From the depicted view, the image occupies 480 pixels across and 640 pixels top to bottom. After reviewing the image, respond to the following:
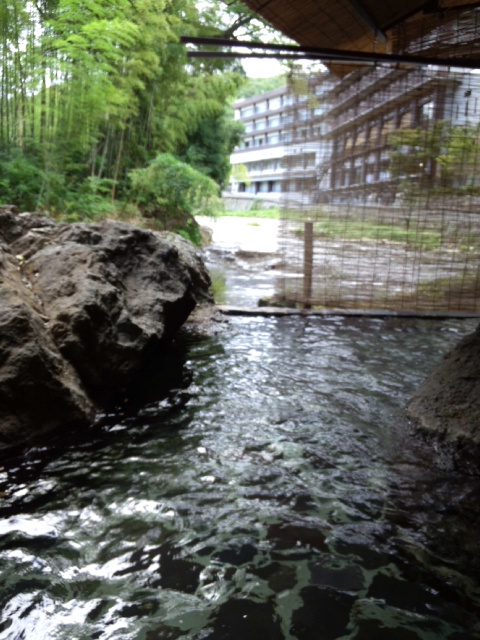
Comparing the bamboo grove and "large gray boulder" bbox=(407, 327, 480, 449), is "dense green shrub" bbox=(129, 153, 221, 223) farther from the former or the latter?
"large gray boulder" bbox=(407, 327, 480, 449)

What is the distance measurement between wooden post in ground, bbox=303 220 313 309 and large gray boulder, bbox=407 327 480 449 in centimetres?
344

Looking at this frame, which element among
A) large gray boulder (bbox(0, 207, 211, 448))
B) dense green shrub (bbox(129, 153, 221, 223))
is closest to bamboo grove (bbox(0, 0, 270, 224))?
dense green shrub (bbox(129, 153, 221, 223))

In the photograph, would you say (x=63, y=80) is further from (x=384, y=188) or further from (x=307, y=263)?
(x=384, y=188)

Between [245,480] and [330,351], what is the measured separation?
2.75m

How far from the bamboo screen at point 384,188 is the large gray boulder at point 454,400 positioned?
316cm

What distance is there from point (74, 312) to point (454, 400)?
2529mm

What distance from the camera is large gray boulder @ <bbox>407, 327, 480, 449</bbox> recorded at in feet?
10.3

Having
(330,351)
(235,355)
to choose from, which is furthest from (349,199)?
(235,355)

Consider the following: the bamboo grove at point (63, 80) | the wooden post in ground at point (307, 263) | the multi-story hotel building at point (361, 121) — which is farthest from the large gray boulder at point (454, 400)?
the bamboo grove at point (63, 80)

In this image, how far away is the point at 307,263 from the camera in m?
7.03

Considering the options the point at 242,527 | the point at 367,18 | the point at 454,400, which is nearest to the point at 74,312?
the point at 242,527

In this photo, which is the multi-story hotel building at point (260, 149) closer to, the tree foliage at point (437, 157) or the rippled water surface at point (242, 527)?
the tree foliage at point (437, 157)

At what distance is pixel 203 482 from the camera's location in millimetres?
2754

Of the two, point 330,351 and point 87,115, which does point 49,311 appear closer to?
point 330,351
